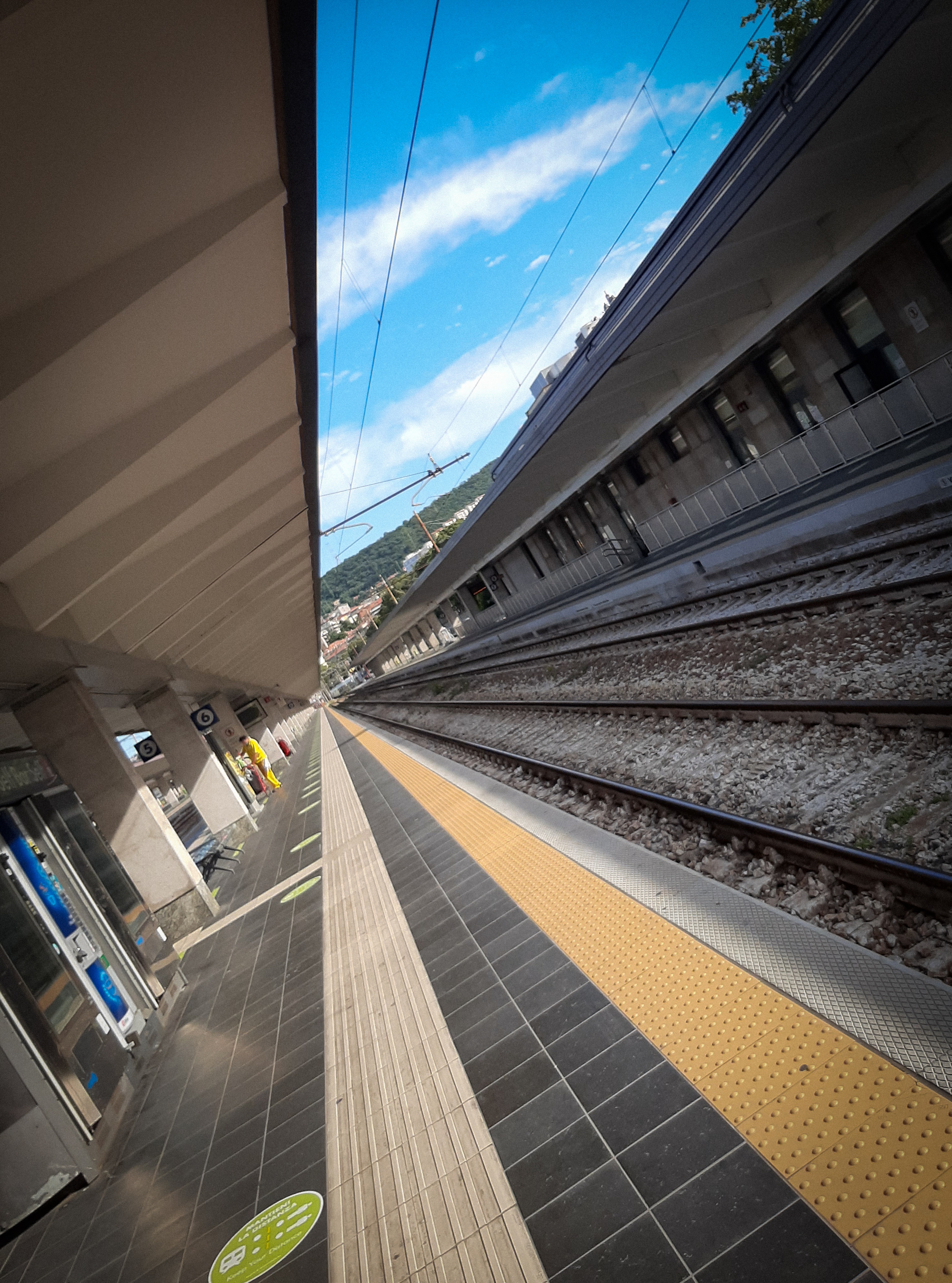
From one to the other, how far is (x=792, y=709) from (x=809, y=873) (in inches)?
99.7

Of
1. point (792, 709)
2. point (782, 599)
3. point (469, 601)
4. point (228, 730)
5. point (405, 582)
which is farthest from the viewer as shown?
point (405, 582)

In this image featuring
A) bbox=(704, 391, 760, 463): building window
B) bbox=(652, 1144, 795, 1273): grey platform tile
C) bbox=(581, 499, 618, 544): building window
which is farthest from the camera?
bbox=(581, 499, 618, 544): building window

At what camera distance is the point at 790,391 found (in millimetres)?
17953

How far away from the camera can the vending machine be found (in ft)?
18.9

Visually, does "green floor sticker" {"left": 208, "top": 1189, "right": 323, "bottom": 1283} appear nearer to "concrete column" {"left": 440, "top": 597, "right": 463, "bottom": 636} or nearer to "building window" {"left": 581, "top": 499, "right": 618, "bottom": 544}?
"building window" {"left": 581, "top": 499, "right": 618, "bottom": 544}

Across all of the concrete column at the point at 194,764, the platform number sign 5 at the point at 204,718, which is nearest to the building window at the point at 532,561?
the platform number sign 5 at the point at 204,718

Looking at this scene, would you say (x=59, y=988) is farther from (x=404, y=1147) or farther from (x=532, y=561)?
(x=532, y=561)

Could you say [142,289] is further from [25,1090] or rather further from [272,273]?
[25,1090]

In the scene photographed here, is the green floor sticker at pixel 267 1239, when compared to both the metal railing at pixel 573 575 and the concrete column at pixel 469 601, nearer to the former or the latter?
the metal railing at pixel 573 575

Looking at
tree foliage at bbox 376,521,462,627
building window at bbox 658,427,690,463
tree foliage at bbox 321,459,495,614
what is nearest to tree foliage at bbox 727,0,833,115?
building window at bbox 658,427,690,463

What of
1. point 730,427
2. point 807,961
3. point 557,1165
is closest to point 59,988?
point 557,1165

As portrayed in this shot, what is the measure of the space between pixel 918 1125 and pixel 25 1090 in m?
6.32

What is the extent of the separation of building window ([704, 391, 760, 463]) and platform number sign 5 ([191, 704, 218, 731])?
16567mm

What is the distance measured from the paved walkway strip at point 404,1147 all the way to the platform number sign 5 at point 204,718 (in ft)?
48.7
